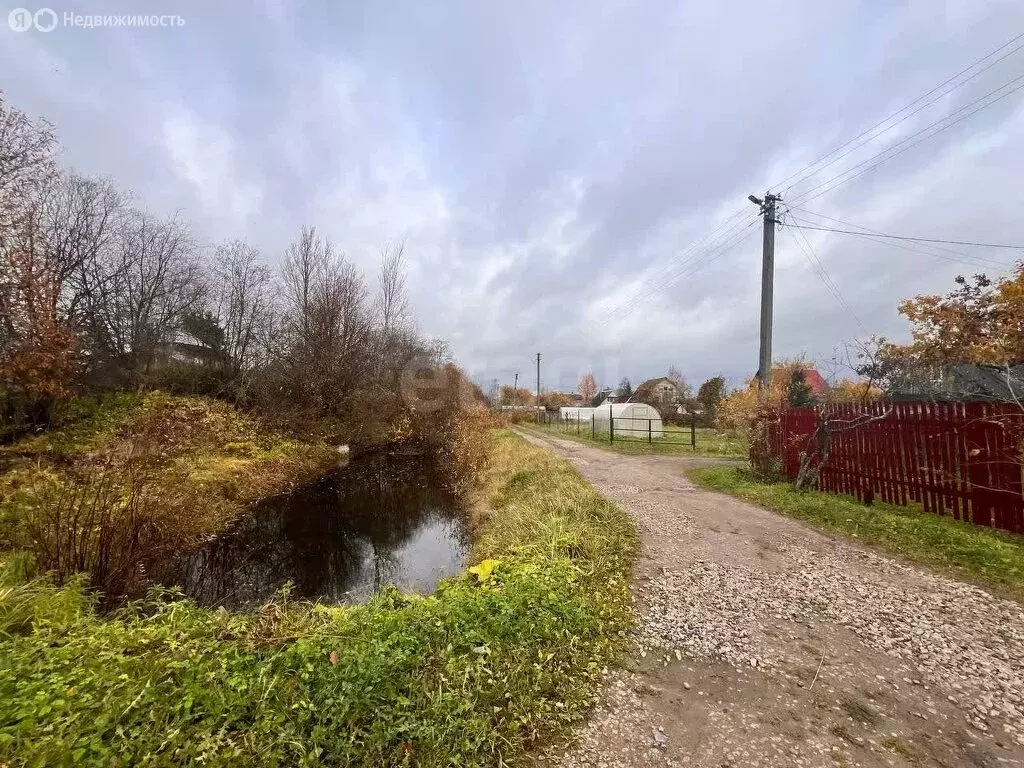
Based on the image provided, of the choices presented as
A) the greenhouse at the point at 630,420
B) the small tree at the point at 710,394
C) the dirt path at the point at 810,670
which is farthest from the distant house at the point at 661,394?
the dirt path at the point at 810,670

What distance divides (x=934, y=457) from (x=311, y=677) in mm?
8115

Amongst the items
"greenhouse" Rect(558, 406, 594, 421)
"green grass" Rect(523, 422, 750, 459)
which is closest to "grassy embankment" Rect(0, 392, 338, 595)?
"green grass" Rect(523, 422, 750, 459)

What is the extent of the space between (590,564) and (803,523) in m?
3.79

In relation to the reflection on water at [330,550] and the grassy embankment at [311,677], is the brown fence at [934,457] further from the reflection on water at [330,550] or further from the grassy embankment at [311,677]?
the reflection on water at [330,550]

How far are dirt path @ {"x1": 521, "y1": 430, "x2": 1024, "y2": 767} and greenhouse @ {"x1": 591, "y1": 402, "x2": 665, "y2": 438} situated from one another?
50.8 ft

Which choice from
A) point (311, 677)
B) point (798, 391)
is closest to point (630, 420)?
point (798, 391)

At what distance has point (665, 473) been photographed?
402 inches

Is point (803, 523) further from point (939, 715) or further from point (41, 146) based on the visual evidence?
point (41, 146)

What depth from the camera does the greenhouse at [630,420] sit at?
20.1 meters

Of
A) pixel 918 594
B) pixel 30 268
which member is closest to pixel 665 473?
pixel 918 594

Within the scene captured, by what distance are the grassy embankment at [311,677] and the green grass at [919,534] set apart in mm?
3656

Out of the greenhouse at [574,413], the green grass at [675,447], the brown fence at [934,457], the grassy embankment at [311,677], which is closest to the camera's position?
the grassy embankment at [311,677]

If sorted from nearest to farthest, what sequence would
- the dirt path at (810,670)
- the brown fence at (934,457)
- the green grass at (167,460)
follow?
the dirt path at (810,670) < the brown fence at (934,457) < the green grass at (167,460)

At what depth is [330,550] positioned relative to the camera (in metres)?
7.64
